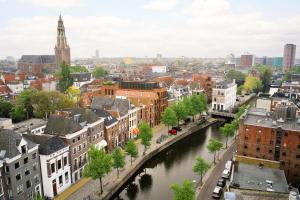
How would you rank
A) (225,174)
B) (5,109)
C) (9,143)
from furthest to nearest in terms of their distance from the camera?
(5,109) < (225,174) < (9,143)

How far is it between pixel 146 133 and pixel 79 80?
90279 mm

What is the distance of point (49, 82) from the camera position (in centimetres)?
14088

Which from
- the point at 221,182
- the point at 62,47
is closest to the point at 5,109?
the point at 221,182

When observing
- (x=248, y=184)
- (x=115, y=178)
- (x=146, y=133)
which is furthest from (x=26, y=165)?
(x=248, y=184)

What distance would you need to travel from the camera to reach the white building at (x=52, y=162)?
44.9 m

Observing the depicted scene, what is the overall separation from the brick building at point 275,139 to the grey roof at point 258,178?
8707mm

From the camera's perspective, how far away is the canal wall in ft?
161

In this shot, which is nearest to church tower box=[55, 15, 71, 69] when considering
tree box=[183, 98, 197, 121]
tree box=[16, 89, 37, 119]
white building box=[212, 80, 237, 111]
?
tree box=[16, 89, 37, 119]

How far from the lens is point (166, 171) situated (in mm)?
61531

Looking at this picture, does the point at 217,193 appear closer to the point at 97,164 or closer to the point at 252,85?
the point at 97,164

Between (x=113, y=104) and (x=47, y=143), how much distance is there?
1246 inches

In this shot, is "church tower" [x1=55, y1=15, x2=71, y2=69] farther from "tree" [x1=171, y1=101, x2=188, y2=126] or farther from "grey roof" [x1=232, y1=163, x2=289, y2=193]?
"grey roof" [x1=232, y1=163, x2=289, y2=193]

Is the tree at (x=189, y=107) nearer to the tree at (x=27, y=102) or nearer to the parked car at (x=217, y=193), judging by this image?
the parked car at (x=217, y=193)

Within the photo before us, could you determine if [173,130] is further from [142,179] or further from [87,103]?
[87,103]
